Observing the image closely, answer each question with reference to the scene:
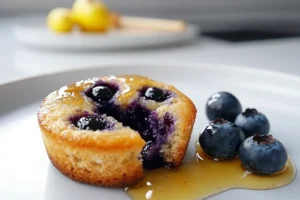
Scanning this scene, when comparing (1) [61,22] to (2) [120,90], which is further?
(1) [61,22]

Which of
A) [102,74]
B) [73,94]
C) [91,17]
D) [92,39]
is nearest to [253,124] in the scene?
[73,94]

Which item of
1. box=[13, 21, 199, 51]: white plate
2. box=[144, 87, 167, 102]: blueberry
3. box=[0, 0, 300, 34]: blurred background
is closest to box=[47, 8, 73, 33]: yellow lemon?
box=[13, 21, 199, 51]: white plate

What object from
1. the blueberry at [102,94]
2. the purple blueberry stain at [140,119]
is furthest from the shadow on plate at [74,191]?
A: the blueberry at [102,94]

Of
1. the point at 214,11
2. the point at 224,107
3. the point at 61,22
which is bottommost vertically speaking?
the point at 214,11

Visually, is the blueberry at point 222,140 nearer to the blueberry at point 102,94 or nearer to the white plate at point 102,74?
the white plate at point 102,74

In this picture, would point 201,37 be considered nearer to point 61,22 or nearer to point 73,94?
point 61,22

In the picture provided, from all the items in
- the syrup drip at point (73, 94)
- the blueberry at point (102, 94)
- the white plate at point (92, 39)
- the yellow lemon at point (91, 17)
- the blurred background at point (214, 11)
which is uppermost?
the blueberry at point (102, 94)
